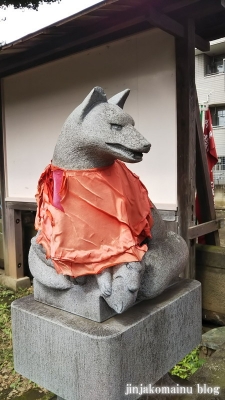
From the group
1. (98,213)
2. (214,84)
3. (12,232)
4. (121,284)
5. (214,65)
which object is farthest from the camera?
(214,65)

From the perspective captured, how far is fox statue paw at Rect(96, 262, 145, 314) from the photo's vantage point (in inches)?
63.8

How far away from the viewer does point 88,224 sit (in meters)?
1.72

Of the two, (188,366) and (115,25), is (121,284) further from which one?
(115,25)

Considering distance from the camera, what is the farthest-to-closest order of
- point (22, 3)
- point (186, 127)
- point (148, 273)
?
point (22, 3), point (186, 127), point (148, 273)

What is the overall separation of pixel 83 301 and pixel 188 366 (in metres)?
1.91

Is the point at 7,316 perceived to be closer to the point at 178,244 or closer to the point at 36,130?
the point at 36,130

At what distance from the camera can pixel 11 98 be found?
5.16 metres

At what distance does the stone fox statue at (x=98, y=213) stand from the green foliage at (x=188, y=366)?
1.62 metres

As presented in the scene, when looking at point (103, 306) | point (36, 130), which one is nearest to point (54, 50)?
point (36, 130)

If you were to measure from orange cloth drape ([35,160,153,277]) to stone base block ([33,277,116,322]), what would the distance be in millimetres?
129

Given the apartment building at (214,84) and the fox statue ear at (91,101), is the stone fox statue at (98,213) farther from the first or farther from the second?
the apartment building at (214,84)

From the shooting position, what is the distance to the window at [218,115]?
15.0 metres

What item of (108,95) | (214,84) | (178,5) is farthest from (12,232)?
(214,84)

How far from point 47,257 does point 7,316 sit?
2.97 meters
